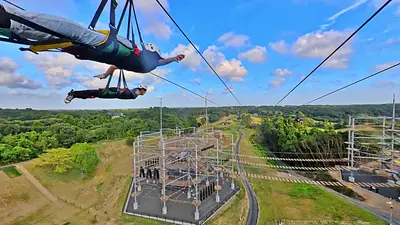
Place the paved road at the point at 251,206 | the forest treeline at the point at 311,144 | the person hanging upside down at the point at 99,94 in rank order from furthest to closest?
the forest treeline at the point at 311,144, the paved road at the point at 251,206, the person hanging upside down at the point at 99,94

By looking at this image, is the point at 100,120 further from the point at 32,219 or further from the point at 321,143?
the point at 321,143

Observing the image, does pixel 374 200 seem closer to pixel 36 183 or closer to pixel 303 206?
pixel 303 206

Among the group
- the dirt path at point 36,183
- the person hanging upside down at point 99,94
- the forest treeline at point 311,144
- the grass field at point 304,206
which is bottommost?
the dirt path at point 36,183

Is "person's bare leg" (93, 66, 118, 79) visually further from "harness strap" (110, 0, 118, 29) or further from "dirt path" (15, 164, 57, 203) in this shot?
"dirt path" (15, 164, 57, 203)

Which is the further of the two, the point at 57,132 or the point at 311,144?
the point at 57,132

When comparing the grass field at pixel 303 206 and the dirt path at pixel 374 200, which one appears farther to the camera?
the dirt path at pixel 374 200

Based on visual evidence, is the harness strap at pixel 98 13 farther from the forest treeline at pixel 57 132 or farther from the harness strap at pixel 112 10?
the forest treeline at pixel 57 132

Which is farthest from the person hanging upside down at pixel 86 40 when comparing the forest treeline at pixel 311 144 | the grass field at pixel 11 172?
the forest treeline at pixel 311 144

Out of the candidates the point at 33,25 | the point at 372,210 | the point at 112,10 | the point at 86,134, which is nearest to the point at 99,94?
the point at 112,10
